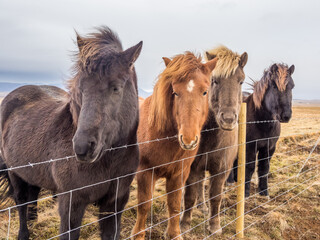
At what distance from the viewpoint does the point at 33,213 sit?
3486mm

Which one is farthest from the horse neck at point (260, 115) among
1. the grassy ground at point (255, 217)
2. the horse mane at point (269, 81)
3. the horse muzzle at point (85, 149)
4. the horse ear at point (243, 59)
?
the horse muzzle at point (85, 149)

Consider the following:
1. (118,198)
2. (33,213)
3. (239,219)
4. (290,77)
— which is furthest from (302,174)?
(33,213)

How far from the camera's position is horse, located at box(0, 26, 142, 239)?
1.78m

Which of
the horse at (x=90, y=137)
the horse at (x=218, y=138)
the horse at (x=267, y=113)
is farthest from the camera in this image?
the horse at (x=267, y=113)

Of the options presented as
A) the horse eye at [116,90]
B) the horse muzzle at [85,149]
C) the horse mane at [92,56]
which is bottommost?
the horse muzzle at [85,149]

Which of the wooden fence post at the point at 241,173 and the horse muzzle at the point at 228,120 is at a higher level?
the horse muzzle at the point at 228,120

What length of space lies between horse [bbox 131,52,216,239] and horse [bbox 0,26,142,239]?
460 mm

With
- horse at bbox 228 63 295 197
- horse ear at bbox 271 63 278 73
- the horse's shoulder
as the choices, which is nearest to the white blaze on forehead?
the horse's shoulder

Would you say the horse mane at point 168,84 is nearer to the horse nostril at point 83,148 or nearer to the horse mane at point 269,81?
the horse nostril at point 83,148

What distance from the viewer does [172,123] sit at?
2.74 meters

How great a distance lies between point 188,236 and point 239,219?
73cm

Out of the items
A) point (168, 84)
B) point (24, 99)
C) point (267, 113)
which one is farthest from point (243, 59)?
point (24, 99)

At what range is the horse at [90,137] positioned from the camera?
178cm

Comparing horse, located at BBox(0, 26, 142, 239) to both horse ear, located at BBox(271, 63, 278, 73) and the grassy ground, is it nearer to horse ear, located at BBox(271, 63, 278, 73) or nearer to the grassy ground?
the grassy ground
